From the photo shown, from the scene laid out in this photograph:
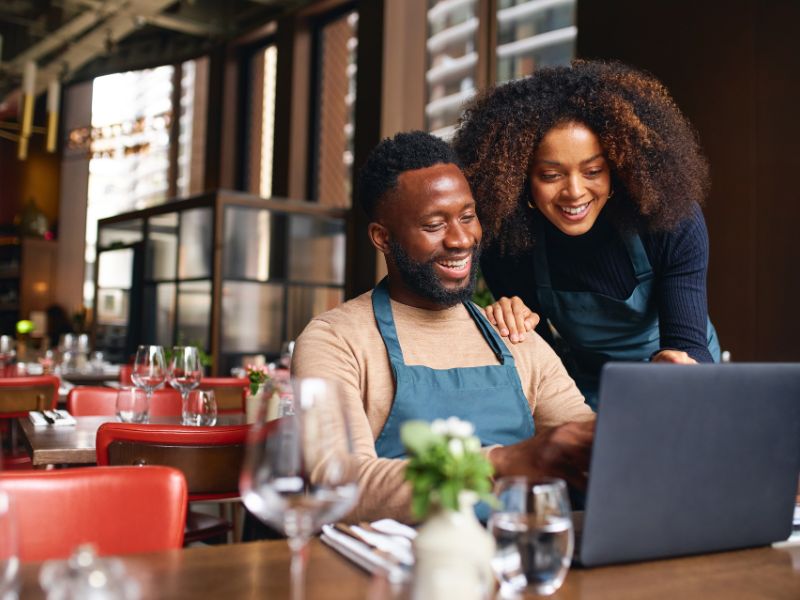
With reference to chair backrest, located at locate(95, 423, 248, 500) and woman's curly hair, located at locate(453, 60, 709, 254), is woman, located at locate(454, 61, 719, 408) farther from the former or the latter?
chair backrest, located at locate(95, 423, 248, 500)

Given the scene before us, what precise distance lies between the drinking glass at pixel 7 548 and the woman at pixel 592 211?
1164 millimetres

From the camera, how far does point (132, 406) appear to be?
2670 mm

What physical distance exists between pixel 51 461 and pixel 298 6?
22.4 ft

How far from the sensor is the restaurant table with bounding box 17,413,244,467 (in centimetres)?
220

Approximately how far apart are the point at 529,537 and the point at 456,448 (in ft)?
0.34

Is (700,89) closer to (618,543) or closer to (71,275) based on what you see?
(618,543)

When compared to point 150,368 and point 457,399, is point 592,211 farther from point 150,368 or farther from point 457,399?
point 150,368

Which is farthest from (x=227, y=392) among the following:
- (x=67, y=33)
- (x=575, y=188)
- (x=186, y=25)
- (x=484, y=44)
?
(x=67, y=33)

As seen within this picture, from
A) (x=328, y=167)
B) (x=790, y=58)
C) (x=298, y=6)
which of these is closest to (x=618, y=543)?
(x=790, y=58)

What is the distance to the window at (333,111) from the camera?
795 centimetres

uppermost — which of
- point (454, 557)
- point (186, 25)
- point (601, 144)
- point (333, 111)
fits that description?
point (186, 25)

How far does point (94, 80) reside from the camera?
11594 mm

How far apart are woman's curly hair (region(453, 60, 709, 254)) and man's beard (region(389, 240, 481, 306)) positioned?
271 millimetres

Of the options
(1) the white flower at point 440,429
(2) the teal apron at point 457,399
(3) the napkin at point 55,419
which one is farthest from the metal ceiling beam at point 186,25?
(1) the white flower at point 440,429
